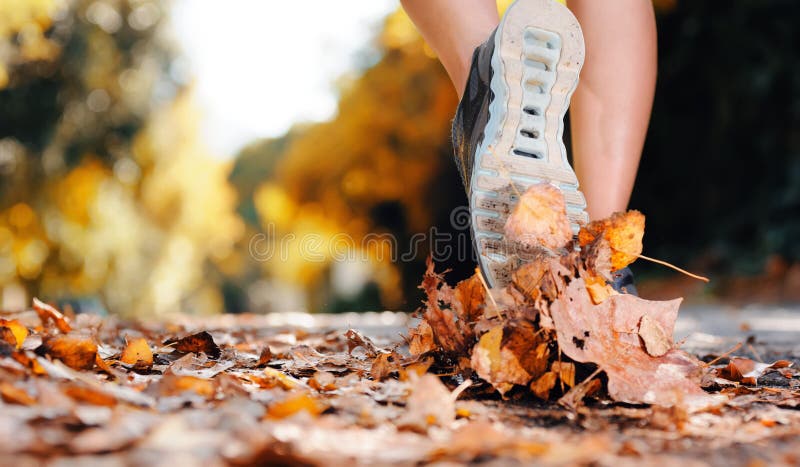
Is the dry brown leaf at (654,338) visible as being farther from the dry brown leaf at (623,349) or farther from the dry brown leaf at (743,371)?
the dry brown leaf at (743,371)

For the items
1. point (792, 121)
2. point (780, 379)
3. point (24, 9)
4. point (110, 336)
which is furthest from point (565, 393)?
point (24, 9)

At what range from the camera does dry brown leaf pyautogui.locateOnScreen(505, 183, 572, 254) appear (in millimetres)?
1187

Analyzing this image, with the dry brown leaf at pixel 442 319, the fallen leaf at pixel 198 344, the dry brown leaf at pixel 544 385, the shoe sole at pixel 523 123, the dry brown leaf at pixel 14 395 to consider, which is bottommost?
the fallen leaf at pixel 198 344

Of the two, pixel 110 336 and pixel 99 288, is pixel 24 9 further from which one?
pixel 110 336

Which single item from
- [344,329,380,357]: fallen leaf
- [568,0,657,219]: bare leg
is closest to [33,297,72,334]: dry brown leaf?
[344,329,380,357]: fallen leaf

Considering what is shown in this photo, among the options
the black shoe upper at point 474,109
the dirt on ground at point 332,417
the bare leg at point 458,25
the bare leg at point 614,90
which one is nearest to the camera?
the dirt on ground at point 332,417

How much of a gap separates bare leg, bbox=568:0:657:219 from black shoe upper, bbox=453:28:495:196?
1.18 feet

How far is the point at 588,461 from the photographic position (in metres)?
0.72

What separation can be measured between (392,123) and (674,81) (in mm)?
5646

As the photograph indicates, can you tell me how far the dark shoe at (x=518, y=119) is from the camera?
1.29 m

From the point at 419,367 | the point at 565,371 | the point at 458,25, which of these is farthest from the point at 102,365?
the point at 458,25

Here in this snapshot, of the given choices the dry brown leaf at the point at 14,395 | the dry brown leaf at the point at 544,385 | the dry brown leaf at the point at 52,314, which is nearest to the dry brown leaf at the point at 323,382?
the dry brown leaf at the point at 544,385

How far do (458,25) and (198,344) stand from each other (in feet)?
2.90

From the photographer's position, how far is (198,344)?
146 centimetres
